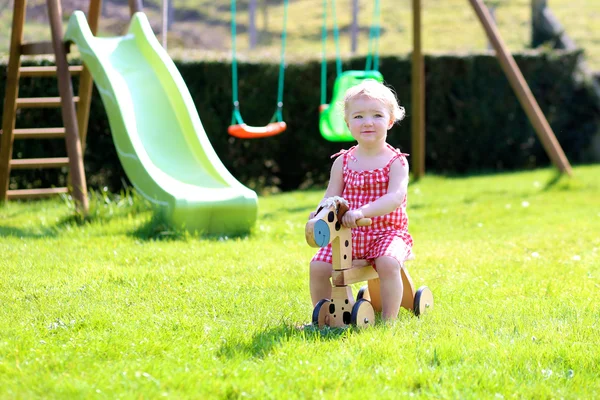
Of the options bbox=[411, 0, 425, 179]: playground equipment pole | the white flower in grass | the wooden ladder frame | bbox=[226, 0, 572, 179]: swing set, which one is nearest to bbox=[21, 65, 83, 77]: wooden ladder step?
the wooden ladder frame

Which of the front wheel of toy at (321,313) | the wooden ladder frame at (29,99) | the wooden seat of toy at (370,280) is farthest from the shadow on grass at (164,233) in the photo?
the front wheel of toy at (321,313)

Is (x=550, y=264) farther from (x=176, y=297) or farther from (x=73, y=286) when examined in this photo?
(x=73, y=286)

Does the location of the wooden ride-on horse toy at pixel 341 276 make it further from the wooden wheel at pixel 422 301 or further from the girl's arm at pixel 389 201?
the wooden wheel at pixel 422 301

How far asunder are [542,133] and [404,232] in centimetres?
625

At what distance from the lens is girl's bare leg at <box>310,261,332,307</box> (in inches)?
161

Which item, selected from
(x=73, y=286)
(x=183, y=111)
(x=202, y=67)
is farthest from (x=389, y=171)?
(x=202, y=67)

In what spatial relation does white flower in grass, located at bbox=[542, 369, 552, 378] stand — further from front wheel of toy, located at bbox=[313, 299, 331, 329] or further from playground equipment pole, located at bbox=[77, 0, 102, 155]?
playground equipment pole, located at bbox=[77, 0, 102, 155]

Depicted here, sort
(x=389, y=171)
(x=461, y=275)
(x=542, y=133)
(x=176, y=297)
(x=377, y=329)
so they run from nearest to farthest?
(x=377, y=329) < (x=389, y=171) < (x=176, y=297) < (x=461, y=275) < (x=542, y=133)

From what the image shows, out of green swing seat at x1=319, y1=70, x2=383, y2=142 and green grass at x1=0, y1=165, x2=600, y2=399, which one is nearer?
green grass at x1=0, y1=165, x2=600, y2=399

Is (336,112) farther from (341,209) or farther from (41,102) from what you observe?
(341,209)

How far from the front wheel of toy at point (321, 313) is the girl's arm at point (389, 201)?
39 centimetres

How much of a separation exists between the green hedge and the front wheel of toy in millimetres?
6837

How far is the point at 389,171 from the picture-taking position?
424 cm

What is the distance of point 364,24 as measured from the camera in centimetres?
3189
